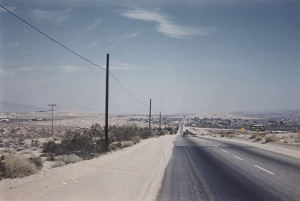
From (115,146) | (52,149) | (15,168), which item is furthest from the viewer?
(52,149)

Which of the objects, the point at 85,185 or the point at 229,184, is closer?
the point at 85,185

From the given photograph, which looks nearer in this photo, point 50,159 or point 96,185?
point 96,185

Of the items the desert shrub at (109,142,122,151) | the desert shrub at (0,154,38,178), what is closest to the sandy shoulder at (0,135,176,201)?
the desert shrub at (0,154,38,178)

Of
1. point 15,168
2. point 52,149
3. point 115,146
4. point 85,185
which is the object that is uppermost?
point 15,168

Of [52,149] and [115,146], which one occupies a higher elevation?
[115,146]

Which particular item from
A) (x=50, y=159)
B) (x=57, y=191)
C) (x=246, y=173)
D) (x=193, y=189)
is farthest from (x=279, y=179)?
(x=50, y=159)

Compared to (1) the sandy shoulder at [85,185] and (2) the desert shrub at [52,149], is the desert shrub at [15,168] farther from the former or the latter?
(2) the desert shrub at [52,149]

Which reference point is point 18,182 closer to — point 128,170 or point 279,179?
point 128,170

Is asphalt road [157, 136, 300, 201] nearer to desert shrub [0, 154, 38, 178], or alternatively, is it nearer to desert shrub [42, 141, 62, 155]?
desert shrub [0, 154, 38, 178]

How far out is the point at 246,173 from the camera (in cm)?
1352

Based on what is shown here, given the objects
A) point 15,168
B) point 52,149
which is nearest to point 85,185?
point 15,168

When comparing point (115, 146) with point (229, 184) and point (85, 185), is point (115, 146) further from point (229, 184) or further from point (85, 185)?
point (229, 184)

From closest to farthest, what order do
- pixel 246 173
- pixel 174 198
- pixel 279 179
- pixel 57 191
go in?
pixel 174 198
pixel 57 191
pixel 279 179
pixel 246 173

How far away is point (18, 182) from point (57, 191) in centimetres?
192
